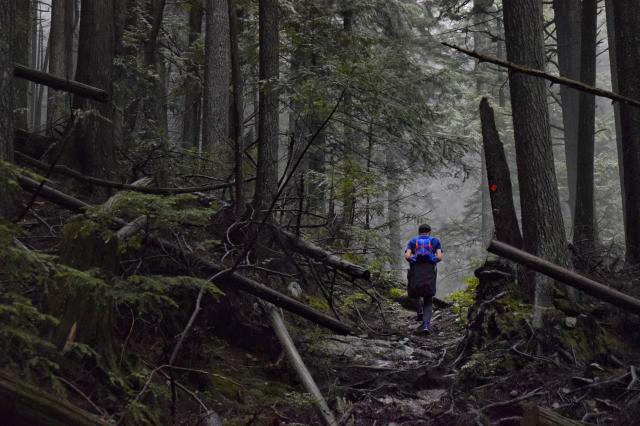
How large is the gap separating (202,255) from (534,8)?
542cm

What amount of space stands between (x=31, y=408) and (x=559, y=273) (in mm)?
4229

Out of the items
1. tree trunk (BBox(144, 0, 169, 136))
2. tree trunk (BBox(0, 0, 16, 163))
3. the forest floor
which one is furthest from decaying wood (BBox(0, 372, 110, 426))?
tree trunk (BBox(144, 0, 169, 136))

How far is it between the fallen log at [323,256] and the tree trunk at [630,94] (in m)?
4.18

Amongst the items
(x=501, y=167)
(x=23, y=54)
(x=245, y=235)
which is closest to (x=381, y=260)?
(x=501, y=167)

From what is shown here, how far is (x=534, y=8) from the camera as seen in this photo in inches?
336

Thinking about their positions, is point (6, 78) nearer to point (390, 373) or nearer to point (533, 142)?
point (390, 373)

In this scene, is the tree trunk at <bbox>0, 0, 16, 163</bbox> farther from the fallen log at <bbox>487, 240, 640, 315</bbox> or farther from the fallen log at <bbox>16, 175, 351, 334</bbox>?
the fallen log at <bbox>487, 240, 640, 315</bbox>

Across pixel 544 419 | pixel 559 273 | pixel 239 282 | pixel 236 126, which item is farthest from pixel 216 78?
pixel 544 419

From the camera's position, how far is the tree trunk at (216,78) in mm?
13516

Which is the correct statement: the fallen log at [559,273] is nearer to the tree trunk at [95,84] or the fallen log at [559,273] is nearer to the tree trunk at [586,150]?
the tree trunk at [586,150]

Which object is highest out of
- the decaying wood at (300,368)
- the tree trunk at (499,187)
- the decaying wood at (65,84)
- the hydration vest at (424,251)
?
the decaying wood at (65,84)

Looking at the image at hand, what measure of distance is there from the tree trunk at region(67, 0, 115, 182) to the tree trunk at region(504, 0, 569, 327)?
537 centimetres

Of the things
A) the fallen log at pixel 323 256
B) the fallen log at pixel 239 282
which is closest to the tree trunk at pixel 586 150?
the fallen log at pixel 323 256

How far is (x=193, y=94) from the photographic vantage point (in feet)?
55.9
